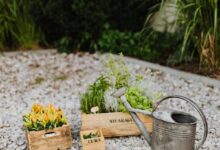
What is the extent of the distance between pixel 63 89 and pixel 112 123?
1.38 metres

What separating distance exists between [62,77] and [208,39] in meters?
1.57

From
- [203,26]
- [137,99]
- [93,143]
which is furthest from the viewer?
[203,26]

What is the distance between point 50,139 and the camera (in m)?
2.75

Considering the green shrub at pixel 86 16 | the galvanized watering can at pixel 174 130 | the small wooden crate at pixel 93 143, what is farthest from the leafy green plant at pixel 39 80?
the galvanized watering can at pixel 174 130

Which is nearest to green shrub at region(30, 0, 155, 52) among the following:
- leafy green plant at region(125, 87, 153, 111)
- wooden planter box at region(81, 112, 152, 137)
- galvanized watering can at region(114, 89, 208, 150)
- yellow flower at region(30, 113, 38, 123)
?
leafy green plant at region(125, 87, 153, 111)

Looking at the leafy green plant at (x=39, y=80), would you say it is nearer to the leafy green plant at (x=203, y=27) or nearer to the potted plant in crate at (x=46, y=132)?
the leafy green plant at (x=203, y=27)

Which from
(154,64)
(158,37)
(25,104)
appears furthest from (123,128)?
(158,37)

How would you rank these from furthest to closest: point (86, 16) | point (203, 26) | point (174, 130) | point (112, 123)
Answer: point (86, 16) < point (203, 26) < point (112, 123) < point (174, 130)

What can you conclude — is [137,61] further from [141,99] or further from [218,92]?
[141,99]

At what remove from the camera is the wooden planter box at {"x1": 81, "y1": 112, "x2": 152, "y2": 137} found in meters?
2.89

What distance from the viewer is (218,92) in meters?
4.03

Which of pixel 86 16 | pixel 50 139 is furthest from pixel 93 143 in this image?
pixel 86 16

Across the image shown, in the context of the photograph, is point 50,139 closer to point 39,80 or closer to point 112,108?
point 112,108

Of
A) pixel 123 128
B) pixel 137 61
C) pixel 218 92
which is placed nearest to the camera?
pixel 123 128
